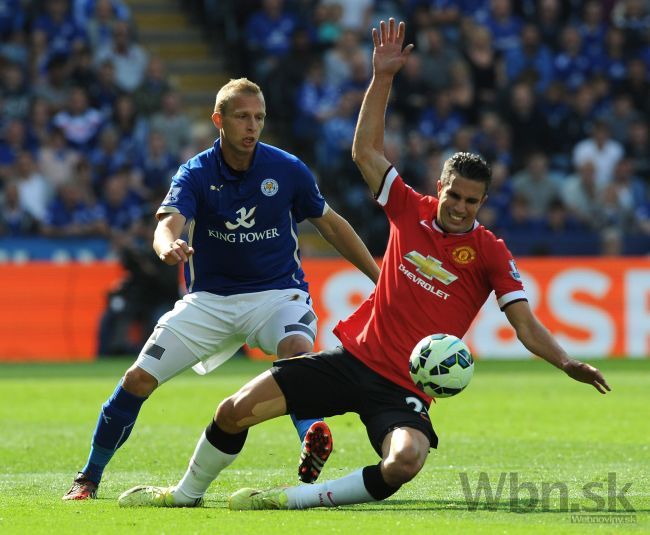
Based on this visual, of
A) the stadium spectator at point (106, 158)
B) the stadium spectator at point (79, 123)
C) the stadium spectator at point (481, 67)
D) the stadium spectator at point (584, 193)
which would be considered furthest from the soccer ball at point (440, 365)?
the stadium spectator at point (481, 67)

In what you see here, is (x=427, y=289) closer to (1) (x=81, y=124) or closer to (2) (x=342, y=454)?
(2) (x=342, y=454)

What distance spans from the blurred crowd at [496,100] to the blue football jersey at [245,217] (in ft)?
36.6

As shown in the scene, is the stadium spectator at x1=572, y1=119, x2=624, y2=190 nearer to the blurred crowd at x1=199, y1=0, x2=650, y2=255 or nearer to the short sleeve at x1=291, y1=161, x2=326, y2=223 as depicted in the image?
the blurred crowd at x1=199, y1=0, x2=650, y2=255

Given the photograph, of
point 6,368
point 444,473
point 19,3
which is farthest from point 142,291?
point 444,473

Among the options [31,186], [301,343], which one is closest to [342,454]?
[301,343]

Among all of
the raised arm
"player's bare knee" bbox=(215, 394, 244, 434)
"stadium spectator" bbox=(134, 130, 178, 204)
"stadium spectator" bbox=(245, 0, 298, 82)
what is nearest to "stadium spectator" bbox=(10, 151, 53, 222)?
"stadium spectator" bbox=(134, 130, 178, 204)

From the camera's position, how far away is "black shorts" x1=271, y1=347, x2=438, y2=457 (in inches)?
287

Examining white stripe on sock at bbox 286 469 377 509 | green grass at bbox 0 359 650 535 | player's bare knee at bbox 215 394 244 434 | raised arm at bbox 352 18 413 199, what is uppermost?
raised arm at bbox 352 18 413 199

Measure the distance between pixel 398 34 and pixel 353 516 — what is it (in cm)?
272

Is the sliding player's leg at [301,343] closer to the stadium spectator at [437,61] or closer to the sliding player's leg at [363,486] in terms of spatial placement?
the sliding player's leg at [363,486]

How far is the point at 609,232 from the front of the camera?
19.7m

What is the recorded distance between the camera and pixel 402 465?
685 centimetres

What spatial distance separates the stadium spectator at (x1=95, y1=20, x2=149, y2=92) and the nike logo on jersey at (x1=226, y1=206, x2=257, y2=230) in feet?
45.2

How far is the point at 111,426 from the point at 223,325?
0.91 metres
